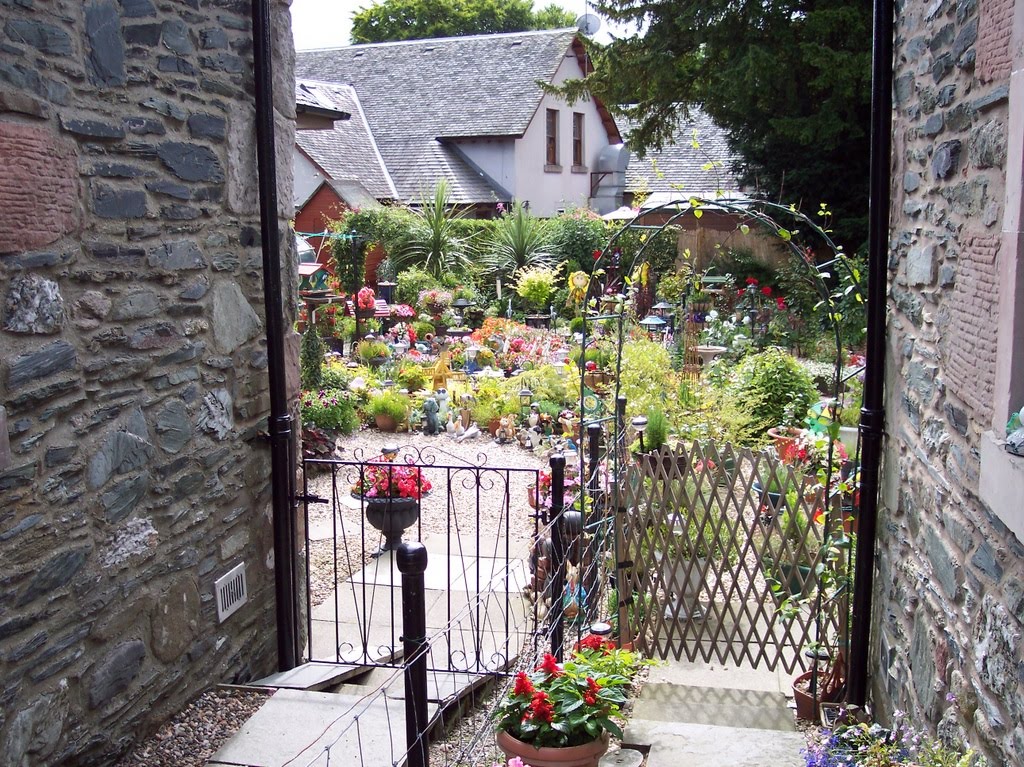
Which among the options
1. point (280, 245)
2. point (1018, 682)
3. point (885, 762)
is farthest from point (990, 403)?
point (280, 245)

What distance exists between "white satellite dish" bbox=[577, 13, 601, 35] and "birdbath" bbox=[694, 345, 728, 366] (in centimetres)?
728

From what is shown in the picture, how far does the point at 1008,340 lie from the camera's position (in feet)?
6.47

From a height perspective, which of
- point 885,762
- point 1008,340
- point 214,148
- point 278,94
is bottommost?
point 885,762

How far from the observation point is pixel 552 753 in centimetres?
283

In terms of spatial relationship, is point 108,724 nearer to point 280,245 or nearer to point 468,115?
point 280,245

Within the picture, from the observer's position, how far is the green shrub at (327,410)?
8.27 m

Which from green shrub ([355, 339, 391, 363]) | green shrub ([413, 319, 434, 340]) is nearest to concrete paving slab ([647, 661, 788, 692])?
green shrub ([355, 339, 391, 363])

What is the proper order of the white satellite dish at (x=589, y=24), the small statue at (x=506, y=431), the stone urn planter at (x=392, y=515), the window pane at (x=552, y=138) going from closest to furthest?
the stone urn planter at (x=392, y=515), the small statue at (x=506, y=431), the white satellite dish at (x=589, y=24), the window pane at (x=552, y=138)

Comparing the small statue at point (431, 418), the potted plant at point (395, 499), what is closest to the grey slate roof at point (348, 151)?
the small statue at point (431, 418)

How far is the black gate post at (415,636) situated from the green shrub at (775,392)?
17.6ft

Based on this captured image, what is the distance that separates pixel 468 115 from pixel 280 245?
1844 cm

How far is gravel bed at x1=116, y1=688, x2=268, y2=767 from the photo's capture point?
3.02m

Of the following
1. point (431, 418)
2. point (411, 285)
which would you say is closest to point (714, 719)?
point (431, 418)

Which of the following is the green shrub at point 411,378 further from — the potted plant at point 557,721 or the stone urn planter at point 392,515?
the potted plant at point 557,721
